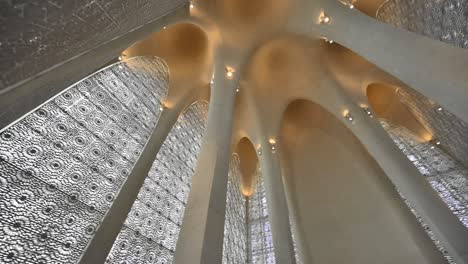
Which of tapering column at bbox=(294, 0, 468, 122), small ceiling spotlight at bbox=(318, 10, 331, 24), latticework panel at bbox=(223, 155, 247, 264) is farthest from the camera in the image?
latticework panel at bbox=(223, 155, 247, 264)

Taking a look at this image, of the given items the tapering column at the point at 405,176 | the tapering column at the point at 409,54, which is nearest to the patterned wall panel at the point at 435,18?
the tapering column at the point at 409,54

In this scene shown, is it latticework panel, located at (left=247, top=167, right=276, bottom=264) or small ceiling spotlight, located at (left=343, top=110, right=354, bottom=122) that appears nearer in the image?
small ceiling spotlight, located at (left=343, top=110, right=354, bottom=122)

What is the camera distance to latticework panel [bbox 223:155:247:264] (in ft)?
24.1

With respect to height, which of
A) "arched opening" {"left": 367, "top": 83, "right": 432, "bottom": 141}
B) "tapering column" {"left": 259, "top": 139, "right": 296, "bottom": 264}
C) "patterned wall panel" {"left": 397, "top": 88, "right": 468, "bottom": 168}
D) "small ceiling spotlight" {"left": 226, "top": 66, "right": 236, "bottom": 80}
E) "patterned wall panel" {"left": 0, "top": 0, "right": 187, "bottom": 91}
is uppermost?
"arched opening" {"left": 367, "top": 83, "right": 432, "bottom": 141}

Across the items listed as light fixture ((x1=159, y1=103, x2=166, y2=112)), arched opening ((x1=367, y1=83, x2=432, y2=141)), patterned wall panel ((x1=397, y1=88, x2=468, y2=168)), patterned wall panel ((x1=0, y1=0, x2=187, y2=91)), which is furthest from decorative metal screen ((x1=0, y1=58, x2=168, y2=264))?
arched opening ((x1=367, y1=83, x2=432, y2=141))

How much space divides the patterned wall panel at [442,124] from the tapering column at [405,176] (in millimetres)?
1745

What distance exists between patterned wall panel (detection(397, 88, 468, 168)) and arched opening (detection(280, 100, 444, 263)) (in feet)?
6.02

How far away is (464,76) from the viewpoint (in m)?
3.33

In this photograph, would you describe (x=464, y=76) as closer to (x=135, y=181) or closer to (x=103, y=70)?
(x=135, y=181)

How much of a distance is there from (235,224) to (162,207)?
3040mm

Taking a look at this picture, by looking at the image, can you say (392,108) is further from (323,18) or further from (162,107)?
(162,107)

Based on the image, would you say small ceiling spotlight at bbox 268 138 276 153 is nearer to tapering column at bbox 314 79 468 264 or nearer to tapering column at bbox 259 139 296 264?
tapering column at bbox 259 139 296 264

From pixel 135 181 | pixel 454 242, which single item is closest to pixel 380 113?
pixel 454 242

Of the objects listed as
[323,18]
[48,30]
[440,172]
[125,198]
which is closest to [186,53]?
[323,18]
